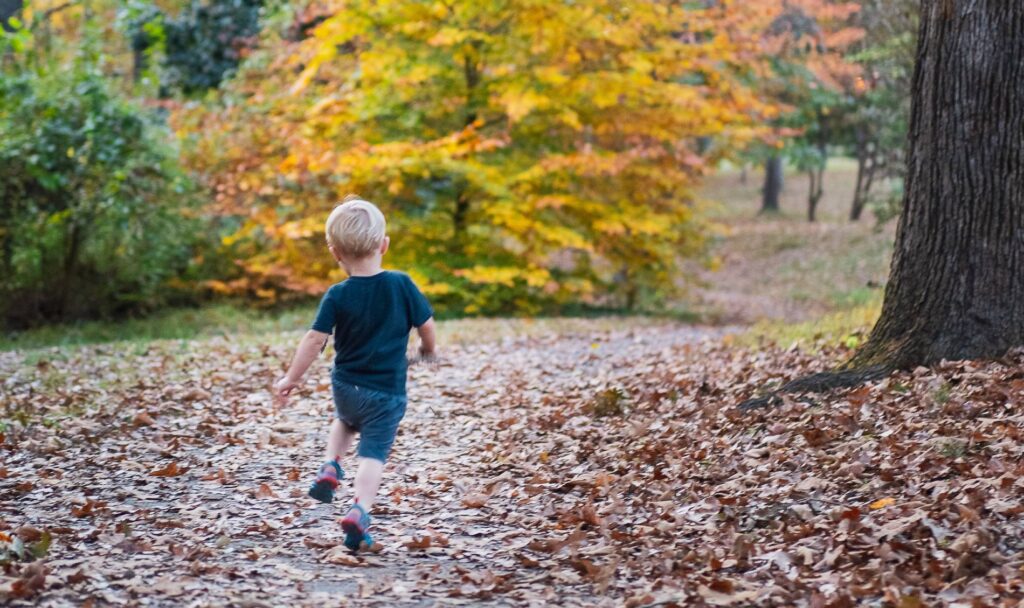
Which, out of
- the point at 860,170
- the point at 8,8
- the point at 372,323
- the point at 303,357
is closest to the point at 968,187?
the point at 372,323

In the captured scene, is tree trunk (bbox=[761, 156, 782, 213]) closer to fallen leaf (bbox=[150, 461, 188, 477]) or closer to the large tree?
the large tree

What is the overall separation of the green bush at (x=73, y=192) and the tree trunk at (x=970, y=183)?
37.2 ft

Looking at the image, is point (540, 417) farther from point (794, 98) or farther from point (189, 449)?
point (794, 98)

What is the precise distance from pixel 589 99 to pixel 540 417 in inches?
356

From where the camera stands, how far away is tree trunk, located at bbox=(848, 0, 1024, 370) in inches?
279

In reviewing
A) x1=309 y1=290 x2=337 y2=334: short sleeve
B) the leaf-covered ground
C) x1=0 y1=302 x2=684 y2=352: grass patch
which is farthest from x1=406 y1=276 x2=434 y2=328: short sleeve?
x1=0 y1=302 x2=684 y2=352: grass patch

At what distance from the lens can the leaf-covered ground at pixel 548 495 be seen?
185 inches

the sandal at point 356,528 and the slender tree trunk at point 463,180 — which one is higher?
the slender tree trunk at point 463,180

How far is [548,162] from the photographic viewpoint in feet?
52.3

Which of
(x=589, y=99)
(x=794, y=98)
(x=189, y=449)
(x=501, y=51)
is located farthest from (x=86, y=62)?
(x=794, y=98)

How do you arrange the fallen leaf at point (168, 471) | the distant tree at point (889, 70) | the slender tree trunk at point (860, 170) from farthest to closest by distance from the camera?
the slender tree trunk at point (860, 170) → the distant tree at point (889, 70) → the fallen leaf at point (168, 471)

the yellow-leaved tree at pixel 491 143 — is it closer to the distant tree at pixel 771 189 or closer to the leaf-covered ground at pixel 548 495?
the leaf-covered ground at pixel 548 495

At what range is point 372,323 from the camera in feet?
17.8

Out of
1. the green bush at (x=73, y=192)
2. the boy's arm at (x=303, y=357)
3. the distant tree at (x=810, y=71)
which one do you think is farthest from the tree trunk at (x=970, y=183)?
the distant tree at (x=810, y=71)
